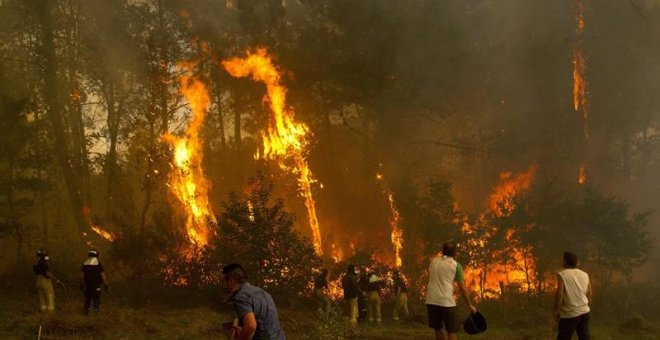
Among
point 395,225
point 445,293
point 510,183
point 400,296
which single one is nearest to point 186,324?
point 400,296

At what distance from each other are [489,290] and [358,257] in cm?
502

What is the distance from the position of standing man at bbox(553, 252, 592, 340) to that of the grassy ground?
15.7ft

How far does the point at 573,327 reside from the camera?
8.66 meters

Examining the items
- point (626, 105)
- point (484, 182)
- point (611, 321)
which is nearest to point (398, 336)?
point (611, 321)

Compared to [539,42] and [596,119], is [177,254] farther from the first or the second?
[596,119]

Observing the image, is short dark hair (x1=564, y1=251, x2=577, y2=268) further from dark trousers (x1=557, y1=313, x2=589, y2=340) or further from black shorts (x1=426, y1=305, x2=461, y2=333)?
black shorts (x1=426, y1=305, x2=461, y2=333)

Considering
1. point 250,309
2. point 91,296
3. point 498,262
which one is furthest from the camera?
point 498,262

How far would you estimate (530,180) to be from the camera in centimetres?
2758

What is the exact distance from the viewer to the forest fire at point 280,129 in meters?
28.2

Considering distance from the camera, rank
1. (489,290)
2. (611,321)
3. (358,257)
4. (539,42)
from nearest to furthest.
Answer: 1. (611,321)
2. (489,290)
3. (358,257)
4. (539,42)

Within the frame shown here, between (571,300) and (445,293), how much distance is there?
189cm

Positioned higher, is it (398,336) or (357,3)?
(357,3)

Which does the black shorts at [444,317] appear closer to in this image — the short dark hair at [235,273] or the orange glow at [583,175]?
the short dark hair at [235,273]

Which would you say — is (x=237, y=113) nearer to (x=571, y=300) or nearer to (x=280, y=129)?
(x=280, y=129)
